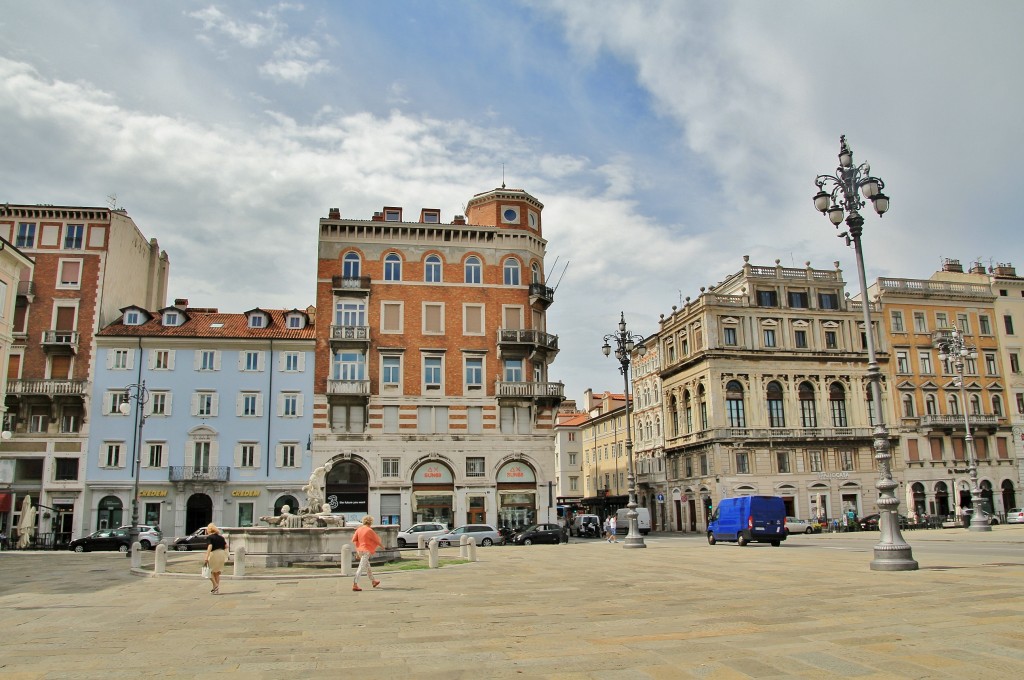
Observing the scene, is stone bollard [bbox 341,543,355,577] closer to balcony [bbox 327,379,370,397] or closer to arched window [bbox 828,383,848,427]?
balcony [bbox 327,379,370,397]

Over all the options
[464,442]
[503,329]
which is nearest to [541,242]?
[503,329]

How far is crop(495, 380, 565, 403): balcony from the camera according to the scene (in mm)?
52062

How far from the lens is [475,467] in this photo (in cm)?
5172

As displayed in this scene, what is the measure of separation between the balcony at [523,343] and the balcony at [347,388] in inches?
372

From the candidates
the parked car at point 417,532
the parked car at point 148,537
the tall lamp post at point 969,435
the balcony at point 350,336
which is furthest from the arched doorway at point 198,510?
the tall lamp post at point 969,435

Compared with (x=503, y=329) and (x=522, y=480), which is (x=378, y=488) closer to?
(x=522, y=480)

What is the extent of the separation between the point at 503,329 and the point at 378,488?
1336 cm

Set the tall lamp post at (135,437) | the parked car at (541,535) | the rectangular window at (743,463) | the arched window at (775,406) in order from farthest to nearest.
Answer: the arched window at (775,406)
the rectangular window at (743,463)
the parked car at (541,535)
the tall lamp post at (135,437)

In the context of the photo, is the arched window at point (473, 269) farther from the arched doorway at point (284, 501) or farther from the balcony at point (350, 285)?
the arched doorway at point (284, 501)

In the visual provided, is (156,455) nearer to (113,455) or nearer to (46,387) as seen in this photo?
(113,455)

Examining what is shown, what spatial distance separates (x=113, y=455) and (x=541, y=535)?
27.3 metres

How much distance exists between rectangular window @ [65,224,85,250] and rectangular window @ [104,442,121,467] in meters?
13.6

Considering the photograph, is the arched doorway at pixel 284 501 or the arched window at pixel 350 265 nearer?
the arched doorway at pixel 284 501

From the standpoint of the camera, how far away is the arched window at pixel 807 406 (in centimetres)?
6450
